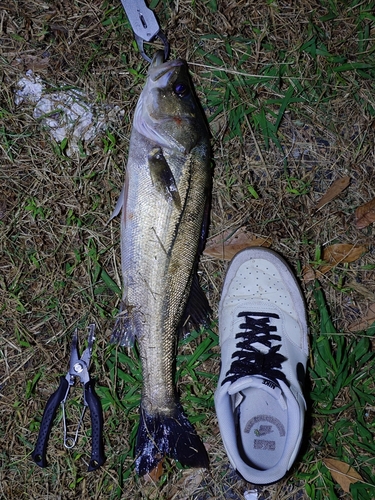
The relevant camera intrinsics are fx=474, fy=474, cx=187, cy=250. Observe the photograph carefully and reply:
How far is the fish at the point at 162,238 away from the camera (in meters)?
2.82

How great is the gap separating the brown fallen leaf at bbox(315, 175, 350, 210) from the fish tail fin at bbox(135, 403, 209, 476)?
5.51ft

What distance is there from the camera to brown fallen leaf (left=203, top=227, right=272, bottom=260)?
10.8ft

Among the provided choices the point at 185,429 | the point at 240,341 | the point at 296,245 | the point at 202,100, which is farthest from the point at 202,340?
the point at 202,100

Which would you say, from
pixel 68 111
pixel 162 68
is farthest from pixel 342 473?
pixel 68 111

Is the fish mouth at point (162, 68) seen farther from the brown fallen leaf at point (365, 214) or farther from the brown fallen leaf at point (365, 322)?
the brown fallen leaf at point (365, 322)

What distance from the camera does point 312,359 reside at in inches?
129

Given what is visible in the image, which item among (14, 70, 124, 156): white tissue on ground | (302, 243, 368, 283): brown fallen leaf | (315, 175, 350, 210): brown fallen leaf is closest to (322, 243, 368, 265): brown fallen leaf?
(302, 243, 368, 283): brown fallen leaf

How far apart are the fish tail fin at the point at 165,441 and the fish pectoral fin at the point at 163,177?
1359 millimetres

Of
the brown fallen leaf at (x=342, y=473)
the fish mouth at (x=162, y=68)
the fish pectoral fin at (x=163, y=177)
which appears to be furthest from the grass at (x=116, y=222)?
the fish pectoral fin at (x=163, y=177)

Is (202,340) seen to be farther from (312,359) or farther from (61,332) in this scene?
Answer: (61,332)

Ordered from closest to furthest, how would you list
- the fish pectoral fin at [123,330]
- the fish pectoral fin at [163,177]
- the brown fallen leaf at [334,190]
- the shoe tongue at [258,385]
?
the fish pectoral fin at [163,177], the shoe tongue at [258,385], the fish pectoral fin at [123,330], the brown fallen leaf at [334,190]

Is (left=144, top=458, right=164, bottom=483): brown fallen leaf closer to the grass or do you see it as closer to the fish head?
the grass

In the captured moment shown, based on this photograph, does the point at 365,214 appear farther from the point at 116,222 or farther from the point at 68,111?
the point at 68,111

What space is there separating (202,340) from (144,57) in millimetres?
1955
